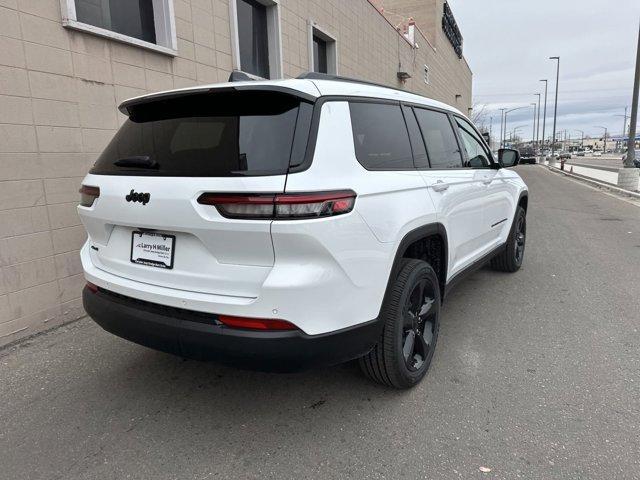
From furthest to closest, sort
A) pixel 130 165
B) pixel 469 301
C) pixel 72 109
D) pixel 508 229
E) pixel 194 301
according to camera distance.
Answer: pixel 508 229 < pixel 469 301 < pixel 72 109 < pixel 130 165 < pixel 194 301

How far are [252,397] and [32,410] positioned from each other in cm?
139

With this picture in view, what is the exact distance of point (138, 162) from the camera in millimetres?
2527

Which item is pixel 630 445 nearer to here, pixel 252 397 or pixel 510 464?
pixel 510 464

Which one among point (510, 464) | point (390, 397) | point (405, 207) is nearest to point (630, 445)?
point (510, 464)

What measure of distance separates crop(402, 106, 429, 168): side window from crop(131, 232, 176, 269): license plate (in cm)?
168

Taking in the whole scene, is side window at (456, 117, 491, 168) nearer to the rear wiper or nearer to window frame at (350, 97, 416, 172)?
window frame at (350, 97, 416, 172)

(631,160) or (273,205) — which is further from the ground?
(273,205)

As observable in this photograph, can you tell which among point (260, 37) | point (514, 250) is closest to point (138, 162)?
point (514, 250)

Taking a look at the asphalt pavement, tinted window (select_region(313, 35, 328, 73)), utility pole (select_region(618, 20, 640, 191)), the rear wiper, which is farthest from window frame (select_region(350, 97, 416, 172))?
utility pole (select_region(618, 20, 640, 191))

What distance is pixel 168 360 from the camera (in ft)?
11.4

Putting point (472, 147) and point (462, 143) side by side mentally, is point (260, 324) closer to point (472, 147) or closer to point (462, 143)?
point (462, 143)

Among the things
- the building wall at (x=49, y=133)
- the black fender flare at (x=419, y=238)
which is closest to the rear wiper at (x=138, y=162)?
the black fender flare at (x=419, y=238)

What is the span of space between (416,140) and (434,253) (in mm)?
813

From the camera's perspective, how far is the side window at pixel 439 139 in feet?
11.2
